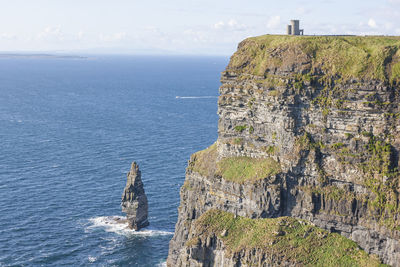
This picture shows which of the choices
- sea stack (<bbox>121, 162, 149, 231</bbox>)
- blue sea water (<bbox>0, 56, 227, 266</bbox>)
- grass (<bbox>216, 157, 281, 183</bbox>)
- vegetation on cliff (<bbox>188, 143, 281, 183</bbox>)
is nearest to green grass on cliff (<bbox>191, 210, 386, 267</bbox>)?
grass (<bbox>216, 157, 281, 183</bbox>)

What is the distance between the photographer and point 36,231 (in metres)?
97.8

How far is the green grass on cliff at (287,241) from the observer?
6456cm

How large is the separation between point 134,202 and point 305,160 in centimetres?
4351

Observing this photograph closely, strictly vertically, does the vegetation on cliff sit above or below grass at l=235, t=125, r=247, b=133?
below

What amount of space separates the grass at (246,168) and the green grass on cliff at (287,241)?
6.34 meters

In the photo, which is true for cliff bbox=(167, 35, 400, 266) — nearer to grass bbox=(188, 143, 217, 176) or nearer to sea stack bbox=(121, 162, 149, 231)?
grass bbox=(188, 143, 217, 176)

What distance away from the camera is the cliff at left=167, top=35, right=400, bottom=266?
2527 inches

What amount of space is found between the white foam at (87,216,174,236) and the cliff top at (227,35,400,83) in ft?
135

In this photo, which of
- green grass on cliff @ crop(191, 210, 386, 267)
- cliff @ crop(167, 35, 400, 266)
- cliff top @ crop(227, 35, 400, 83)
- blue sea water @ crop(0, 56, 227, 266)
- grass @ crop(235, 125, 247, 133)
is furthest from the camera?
blue sea water @ crop(0, 56, 227, 266)

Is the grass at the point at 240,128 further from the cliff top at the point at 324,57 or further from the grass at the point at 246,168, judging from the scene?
the cliff top at the point at 324,57

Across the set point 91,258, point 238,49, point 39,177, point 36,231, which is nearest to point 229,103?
point 238,49

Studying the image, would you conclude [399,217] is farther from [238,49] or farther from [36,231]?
[36,231]

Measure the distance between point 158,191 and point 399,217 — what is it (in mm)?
66531

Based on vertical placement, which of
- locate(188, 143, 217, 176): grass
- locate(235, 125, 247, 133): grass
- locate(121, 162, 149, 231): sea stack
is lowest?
locate(121, 162, 149, 231): sea stack
